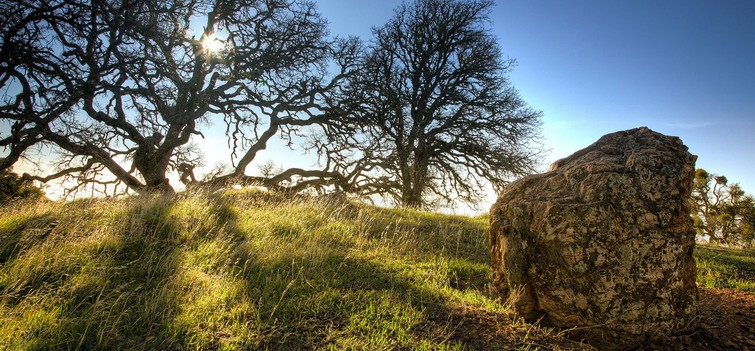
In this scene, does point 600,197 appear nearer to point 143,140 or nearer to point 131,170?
point 143,140

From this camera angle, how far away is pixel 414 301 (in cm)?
367

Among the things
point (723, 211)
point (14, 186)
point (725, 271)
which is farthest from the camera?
point (723, 211)

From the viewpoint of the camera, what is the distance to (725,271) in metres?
5.95

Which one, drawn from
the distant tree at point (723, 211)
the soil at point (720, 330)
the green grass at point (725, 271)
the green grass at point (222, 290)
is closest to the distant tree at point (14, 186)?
the green grass at point (222, 290)

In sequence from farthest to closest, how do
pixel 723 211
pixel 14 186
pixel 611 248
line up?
pixel 723 211 → pixel 14 186 → pixel 611 248

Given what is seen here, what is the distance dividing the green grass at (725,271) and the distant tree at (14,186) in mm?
17033

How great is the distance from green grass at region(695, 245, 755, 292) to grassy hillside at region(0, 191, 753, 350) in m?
3.59

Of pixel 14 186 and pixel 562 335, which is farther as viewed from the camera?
pixel 14 186

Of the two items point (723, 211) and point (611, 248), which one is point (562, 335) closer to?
point (611, 248)

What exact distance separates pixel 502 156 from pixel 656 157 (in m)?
11.5

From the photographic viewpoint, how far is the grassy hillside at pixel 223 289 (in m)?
2.81

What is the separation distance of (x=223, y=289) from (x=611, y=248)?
12.7 feet

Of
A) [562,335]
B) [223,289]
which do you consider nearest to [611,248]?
[562,335]

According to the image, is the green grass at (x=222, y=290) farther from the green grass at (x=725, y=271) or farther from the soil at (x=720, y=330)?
the green grass at (x=725, y=271)
